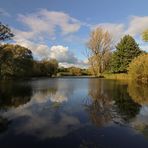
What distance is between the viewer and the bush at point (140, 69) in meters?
Answer: 42.3

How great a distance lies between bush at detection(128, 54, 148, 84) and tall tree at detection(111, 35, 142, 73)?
42.3ft

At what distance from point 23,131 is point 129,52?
177ft

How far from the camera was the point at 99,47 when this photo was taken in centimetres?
6781

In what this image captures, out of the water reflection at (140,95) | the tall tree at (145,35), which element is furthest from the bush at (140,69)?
the water reflection at (140,95)

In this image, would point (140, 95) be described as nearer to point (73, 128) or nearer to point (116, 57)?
point (73, 128)

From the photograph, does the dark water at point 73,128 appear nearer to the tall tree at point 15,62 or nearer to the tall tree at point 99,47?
the tall tree at point 15,62

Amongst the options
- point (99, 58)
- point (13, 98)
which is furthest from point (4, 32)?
point (99, 58)

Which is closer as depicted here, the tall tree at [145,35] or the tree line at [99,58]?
the tall tree at [145,35]

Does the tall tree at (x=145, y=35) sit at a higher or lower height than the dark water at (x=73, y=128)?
higher

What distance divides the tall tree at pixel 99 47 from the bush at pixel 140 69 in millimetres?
21185

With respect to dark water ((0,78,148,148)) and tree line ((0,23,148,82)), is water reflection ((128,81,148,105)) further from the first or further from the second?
tree line ((0,23,148,82))

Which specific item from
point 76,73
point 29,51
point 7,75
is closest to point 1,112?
point 7,75

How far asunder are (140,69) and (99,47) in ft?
83.6

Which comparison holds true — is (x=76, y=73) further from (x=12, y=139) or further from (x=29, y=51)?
(x=12, y=139)
